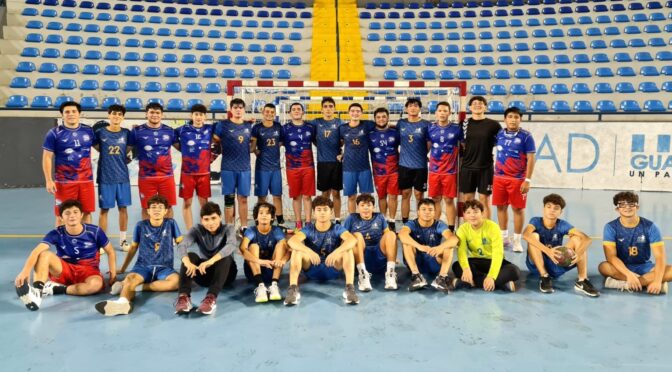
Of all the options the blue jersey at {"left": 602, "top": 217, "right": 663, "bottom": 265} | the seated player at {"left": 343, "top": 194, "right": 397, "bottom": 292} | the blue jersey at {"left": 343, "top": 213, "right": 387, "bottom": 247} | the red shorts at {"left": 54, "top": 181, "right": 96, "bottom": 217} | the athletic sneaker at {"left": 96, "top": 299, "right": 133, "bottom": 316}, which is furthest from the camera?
the red shorts at {"left": 54, "top": 181, "right": 96, "bottom": 217}

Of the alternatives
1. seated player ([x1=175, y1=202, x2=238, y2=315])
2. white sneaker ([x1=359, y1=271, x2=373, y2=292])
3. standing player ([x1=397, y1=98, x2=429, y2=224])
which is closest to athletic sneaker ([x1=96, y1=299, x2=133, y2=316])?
seated player ([x1=175, y1=202, x2=238, y2=315])

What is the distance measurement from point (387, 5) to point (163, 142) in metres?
19.4

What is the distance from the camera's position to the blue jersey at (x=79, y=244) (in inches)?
192

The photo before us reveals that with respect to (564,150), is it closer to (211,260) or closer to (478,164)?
(478,164)

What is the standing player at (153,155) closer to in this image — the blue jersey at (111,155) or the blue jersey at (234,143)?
the blue jersey at (111,155)

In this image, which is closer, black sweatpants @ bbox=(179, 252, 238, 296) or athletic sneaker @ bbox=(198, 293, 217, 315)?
athletic sneaker @ bbox=(198, 293, 217, 315)

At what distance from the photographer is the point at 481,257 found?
17.1ft

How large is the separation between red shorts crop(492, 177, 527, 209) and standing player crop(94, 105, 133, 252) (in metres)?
5.20

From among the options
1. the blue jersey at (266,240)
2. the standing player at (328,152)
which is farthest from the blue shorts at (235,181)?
the blue jersey at (266,240)

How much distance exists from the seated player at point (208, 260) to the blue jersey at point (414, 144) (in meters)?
3.33

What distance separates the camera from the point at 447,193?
23.5 ft

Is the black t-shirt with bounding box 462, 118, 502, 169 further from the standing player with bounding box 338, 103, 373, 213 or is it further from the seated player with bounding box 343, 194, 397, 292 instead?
the seated player with bounding box 343, 194, 397, 292

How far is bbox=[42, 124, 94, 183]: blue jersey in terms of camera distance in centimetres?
612

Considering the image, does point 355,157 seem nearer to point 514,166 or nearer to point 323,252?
point 514,166
